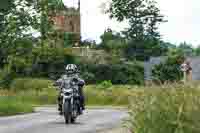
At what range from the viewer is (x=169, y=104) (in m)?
10.7

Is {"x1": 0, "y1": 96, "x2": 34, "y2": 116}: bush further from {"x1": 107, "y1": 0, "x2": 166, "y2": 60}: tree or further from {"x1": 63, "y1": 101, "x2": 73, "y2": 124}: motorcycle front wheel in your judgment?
{"x1": 107, "y1": 0, "x2": 166, "y2": 60}: tree

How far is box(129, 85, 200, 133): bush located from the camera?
32.5ft

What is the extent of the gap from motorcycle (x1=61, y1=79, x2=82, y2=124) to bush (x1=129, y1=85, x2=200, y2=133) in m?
9.63

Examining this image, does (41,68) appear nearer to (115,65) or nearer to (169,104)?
(115,65)

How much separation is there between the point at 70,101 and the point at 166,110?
36.7 feet

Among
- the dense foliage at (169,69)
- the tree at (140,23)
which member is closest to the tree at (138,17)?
the tree at (140,23)

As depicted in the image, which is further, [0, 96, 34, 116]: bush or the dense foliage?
the dense foliage

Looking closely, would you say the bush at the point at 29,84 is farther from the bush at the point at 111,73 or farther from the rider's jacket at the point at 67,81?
the rider's jacket at the point at 67,81

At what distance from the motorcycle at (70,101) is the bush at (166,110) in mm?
9628

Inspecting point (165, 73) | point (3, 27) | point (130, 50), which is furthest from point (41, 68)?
point (130, 50)

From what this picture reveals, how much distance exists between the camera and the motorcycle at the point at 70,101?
21.5 metres

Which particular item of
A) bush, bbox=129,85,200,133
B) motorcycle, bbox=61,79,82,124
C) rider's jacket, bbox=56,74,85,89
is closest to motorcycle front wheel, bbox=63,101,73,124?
motorcycle, bbox=61,79,82,124

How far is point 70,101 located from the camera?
21.6 meters

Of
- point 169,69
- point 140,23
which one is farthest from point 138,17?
point 169,69
